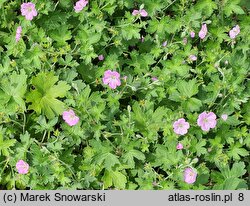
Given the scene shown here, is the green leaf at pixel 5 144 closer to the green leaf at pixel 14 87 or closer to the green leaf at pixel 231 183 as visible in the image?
the green leaf at pixel 14 87

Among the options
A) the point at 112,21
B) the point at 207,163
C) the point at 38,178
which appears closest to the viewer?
the point at 38,178

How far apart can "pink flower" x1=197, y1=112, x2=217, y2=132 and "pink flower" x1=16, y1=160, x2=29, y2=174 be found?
1.22 m

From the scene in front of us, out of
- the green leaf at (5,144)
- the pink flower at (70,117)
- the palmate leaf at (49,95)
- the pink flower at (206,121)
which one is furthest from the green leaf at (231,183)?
the green leaf at (5,144)

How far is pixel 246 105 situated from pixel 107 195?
3.98ft

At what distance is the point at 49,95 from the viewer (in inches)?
146

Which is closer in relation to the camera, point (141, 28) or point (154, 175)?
point (154, 175)

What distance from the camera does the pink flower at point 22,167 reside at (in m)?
3.55

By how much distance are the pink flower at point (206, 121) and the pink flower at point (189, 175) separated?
1.00ft

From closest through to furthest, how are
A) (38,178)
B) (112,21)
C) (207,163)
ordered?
1. (38,178)
2. (207,163)
3. (112,21)

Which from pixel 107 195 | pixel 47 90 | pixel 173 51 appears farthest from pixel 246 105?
pixel 47 90

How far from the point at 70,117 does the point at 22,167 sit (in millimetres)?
469

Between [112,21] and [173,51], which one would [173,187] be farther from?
[112,21]

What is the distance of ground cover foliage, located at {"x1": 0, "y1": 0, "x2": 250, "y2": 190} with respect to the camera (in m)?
3.64

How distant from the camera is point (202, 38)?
3.98 m
